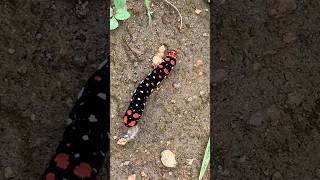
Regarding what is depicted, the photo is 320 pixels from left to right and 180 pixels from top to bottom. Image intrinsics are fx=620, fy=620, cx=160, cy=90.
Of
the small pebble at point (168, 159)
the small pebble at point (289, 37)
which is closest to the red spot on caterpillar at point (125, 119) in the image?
the small pebble at point (168, 159)

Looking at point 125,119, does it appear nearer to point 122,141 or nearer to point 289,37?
point 122,141

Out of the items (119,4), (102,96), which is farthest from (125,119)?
(119,4)

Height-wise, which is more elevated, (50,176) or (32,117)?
(32,117)

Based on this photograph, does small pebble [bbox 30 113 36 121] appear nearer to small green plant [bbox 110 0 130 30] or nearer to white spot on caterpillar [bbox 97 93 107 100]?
white spot on caterpillar [bbox 97 93 107 100]

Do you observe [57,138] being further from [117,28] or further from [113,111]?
[117,28]

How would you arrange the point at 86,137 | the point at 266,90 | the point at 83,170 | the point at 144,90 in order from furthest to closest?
the point at 266,90
the point at 144,90
the point at 86,137
the point at 83,170

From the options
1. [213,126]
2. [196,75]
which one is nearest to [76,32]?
[196,75]
